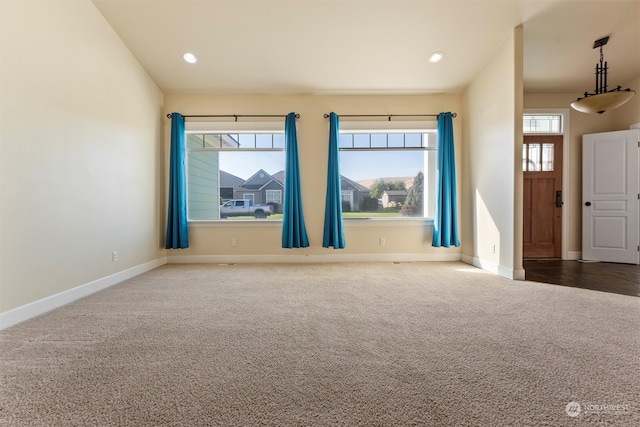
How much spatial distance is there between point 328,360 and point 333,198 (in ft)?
9.84

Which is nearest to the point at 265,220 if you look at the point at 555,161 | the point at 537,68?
the point at 537,68

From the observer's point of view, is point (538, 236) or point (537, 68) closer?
point (537, 68)

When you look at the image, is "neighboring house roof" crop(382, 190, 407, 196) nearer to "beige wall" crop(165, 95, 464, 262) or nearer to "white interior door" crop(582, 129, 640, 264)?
"beige wall" crop(165, 95, 464, 262)

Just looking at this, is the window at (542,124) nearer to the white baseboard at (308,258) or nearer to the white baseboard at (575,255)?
the white baseboard at (575,255)

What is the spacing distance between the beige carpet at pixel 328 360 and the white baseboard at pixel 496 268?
540 millimetres

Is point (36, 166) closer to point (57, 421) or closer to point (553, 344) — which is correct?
point (57, 421)

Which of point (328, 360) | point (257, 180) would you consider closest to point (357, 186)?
point (257, 180)

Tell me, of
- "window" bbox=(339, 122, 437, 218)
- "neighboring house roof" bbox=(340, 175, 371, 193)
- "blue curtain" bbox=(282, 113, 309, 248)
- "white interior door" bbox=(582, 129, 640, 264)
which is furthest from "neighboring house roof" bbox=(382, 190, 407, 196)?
"white interior door" bbox=(582, 129, 640, 264)

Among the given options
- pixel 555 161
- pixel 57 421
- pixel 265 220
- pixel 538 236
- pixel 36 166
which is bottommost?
pixel 57 421

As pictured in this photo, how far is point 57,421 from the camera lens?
3.53 feet

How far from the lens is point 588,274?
139 inches

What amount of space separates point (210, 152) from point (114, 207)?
179 cm

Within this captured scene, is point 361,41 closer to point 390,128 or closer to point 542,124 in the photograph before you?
point 390,128

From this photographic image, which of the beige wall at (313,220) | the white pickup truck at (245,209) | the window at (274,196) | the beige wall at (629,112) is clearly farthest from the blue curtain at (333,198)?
the beige wall at (629,112)
